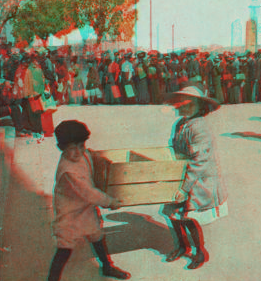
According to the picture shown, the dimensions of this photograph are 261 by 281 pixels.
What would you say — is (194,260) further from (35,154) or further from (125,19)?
(35,154)

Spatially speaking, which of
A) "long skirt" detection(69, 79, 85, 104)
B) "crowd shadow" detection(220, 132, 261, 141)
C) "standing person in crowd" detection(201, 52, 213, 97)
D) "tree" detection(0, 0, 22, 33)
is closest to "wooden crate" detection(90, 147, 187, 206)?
"tree" detection(0, 0, 22, 33)

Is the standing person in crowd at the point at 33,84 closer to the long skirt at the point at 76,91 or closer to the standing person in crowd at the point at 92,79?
the standing person in crowd at the point at 92,79

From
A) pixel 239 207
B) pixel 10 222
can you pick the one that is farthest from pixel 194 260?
pixel 10 222

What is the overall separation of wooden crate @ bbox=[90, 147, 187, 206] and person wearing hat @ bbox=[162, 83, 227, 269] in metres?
0.09

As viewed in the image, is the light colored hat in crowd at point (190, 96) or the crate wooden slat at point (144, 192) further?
the light colored hat in crowd at point (190, 96)

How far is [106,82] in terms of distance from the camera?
12.6 meters

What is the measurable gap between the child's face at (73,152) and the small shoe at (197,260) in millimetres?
1206

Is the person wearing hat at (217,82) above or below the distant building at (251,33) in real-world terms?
below

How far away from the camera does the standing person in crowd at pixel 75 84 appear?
8.77m

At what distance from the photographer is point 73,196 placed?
115 inches

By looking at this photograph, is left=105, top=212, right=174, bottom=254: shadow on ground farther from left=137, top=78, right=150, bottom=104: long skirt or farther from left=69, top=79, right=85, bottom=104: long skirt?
left=137, top=78, right=150, bottom=104: long skirt

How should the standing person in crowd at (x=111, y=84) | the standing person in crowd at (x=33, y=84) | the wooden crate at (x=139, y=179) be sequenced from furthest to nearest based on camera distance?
the standing person in crowd at (x=111, y=84) → the standing person in crowd at (x=33, y=84) → the wooden crate at (x=139, y=179)

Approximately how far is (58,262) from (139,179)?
75 cm

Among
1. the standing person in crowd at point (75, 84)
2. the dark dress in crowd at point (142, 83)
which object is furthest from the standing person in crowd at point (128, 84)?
the standing person in crowd at point (75, 84)
